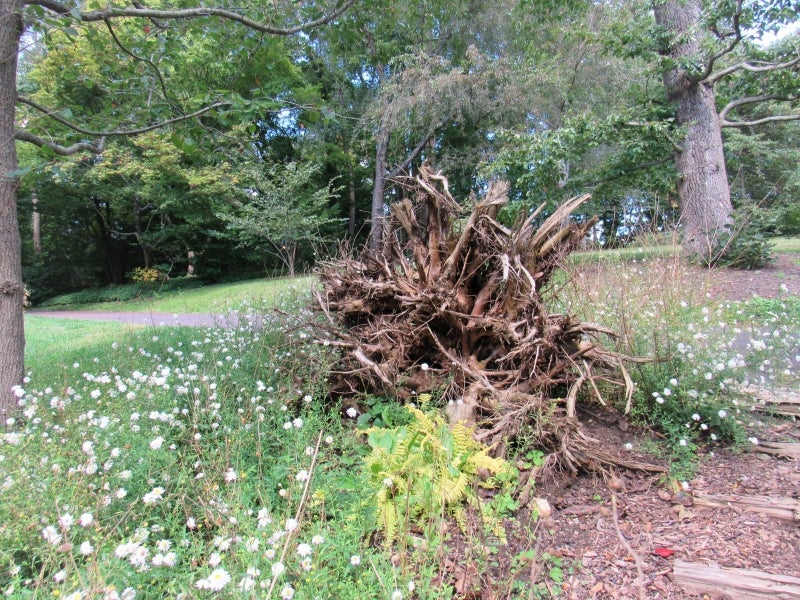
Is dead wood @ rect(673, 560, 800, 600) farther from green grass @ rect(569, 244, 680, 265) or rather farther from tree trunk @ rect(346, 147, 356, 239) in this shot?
tree trunk @ rect(346, 147, 356, 239)

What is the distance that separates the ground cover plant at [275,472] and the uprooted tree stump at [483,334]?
8.9 inches

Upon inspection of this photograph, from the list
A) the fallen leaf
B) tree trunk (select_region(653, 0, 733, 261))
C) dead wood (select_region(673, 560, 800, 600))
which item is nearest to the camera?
dead wood (select_region(673, 560, 800, 600))

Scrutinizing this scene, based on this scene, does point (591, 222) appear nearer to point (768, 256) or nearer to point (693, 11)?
point (768, 256)

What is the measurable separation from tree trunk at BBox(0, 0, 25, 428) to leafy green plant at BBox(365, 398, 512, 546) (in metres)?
3.02

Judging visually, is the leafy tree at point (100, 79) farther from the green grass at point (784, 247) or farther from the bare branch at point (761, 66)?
the green grass at point (784, 247)

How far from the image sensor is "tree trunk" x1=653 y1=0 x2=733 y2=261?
8.56m

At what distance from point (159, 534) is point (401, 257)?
Answer: 270 centimetres

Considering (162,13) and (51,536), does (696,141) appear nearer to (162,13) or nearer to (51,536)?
(162,13)

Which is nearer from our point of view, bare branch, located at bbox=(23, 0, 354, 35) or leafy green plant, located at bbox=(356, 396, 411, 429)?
leafy green plant, located at bbox=(356, 396, 411, 429)

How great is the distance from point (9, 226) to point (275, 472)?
10.2 ft

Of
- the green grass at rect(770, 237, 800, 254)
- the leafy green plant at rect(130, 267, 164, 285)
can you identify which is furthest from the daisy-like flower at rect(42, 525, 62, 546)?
the leafy green plant at rect(130, 267, 164, 285)

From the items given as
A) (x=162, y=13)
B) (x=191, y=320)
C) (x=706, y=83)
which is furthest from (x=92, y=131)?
(x=706, y=83)

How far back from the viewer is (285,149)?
84.5 ft

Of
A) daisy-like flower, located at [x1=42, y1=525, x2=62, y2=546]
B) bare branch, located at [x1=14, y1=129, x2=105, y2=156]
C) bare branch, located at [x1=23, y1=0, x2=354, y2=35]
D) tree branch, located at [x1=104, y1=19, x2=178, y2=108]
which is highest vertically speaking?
bare branch, located at [x1=23, y1=0, x2=354, y2=35]
